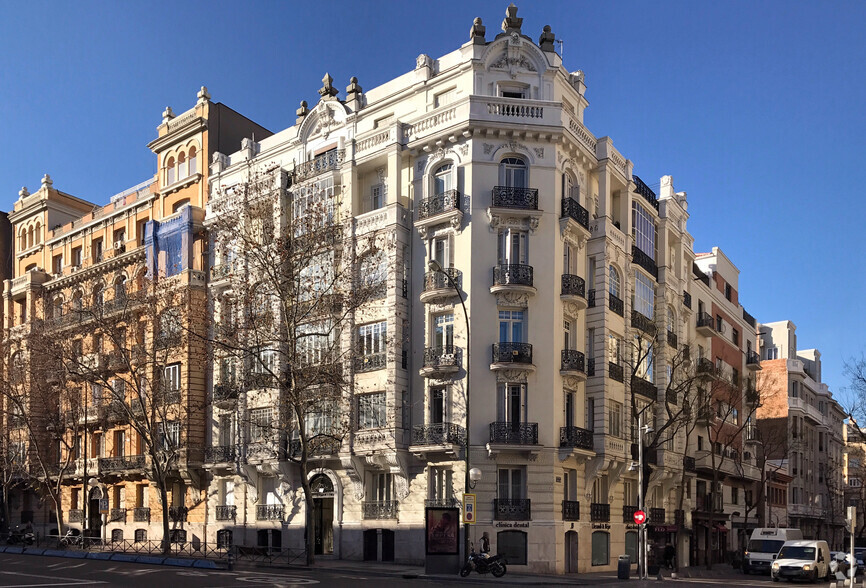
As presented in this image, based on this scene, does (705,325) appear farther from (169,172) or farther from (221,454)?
(169,172)

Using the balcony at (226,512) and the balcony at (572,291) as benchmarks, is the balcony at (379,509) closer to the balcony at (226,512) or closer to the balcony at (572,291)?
the balcony at (226,512)

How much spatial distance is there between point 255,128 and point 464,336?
23.4 meters

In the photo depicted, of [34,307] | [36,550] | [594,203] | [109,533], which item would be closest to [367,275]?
[594,203]

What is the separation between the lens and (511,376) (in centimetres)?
3697

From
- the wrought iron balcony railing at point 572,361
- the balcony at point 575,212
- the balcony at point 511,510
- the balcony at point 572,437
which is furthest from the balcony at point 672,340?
the balcony at point 511,510

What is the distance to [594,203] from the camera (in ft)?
138

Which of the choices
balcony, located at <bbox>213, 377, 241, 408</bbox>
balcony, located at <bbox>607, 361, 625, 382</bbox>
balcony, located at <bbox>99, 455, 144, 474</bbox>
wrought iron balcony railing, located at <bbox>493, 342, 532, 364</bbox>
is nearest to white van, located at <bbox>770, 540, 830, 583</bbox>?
balcony, located at <bbox>607, 361, 625, 382</bbox>

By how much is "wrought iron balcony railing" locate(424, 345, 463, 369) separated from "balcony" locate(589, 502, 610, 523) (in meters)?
8.89

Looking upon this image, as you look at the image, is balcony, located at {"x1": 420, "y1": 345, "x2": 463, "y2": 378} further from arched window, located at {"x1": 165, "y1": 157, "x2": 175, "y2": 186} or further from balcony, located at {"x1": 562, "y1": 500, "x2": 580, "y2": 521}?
arched window, located at {"x1": 165, "y1": 157, "x2": 175, "y2": 186}

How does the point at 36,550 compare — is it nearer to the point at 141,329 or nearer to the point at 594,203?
the point at 141,329

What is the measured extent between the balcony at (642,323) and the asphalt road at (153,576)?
18970 millimetres

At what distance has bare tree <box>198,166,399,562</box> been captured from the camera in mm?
35312

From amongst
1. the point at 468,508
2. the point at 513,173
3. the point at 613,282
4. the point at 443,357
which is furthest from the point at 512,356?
the point at 613,282

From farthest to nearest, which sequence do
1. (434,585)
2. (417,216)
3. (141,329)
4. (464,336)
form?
(141,329) → (417,216) → (464,336) → (434,585)
